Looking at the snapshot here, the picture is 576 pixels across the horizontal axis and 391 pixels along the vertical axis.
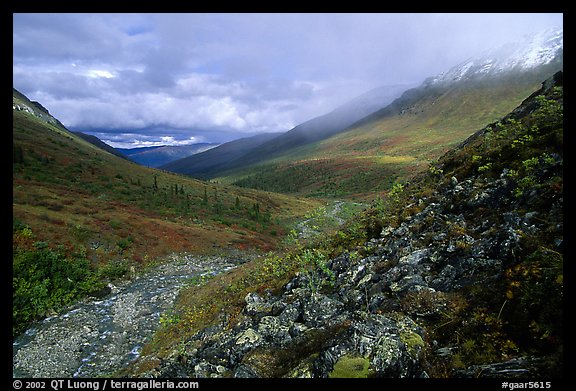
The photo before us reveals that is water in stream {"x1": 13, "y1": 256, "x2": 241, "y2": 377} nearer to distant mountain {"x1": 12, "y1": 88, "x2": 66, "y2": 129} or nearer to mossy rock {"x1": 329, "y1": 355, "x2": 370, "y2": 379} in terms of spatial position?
mossy rock {"x1": 329, "y1": 355, "x2": 370, "y2": 379}

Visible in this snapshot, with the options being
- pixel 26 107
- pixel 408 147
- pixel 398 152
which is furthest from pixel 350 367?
pixel 26 107

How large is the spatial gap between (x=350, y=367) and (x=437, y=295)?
9.29 ft

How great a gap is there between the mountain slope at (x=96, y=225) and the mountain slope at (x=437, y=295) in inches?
428

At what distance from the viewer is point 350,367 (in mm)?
5426

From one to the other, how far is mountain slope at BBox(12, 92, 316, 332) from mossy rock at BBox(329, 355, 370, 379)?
17818 mm

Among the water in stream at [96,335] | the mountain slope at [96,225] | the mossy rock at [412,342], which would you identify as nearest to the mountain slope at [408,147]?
the mountain slope at [96,225]

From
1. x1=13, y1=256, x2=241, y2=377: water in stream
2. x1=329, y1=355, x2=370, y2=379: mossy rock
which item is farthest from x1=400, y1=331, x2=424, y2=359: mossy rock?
x1=13, y1=256, x2=241, y2=377: water in stream

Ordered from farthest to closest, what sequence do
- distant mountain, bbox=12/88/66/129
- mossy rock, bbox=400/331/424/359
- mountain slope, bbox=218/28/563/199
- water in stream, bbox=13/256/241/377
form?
1. distant mountain, bbox=12/88/66/129
2. mountain slope, bbox=218/28/563/199
3. water in stream, bbox=13/256/241/377
4. mossy rock, bbox=400/331/424/359

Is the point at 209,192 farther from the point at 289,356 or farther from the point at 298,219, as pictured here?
the point at 289,356

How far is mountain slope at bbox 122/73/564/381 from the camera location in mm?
5332

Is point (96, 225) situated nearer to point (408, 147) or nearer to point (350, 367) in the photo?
point (350, 367)

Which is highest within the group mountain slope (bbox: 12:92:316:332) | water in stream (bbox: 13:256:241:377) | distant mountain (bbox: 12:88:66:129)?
distant mountain (bbox: 12:88:66:129)

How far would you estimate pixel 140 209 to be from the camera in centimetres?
4212

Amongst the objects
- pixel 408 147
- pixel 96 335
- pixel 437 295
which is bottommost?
pixel 96 335
